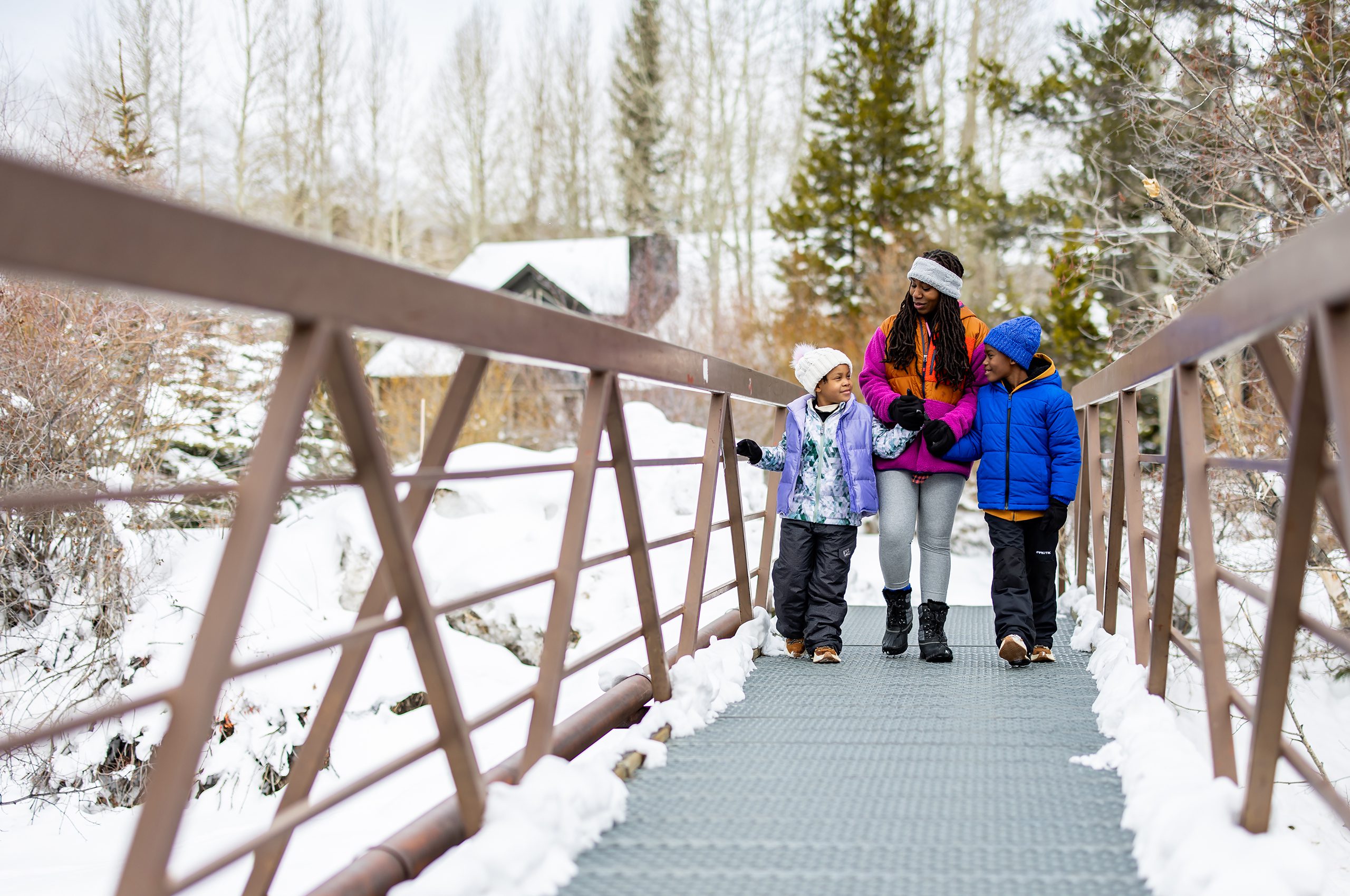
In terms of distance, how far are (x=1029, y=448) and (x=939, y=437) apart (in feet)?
1.05

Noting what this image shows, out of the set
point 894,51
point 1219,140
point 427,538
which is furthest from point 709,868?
point 894,51

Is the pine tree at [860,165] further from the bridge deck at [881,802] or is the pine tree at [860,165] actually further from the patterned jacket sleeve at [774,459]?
the bridge deck at [881,802]

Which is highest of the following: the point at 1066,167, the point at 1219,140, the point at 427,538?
the point at 1066,167

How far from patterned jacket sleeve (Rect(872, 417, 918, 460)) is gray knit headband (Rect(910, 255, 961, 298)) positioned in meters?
0.50

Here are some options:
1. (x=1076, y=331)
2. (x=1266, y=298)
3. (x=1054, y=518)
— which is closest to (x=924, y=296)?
(x=1054, y=518)

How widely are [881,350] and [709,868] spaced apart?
7.60ft

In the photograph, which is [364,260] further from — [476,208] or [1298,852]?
[476,208]

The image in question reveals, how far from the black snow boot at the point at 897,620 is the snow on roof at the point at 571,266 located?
1983 centimetres

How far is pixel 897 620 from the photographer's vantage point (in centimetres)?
374

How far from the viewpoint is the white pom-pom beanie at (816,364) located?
3648 mm

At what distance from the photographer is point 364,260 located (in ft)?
4.66

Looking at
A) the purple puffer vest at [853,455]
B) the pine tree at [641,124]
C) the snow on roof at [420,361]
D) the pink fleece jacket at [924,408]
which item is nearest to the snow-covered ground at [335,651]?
the purple puffer vest at [853,455]

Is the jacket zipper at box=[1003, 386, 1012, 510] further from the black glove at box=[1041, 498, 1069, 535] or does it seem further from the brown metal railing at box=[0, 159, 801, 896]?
the brown metal railing at box=[0, 159, 801, 896]

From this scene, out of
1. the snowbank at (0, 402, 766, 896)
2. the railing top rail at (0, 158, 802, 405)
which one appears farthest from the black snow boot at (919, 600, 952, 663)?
the railing top rail at (0, 158, 802, 405)
